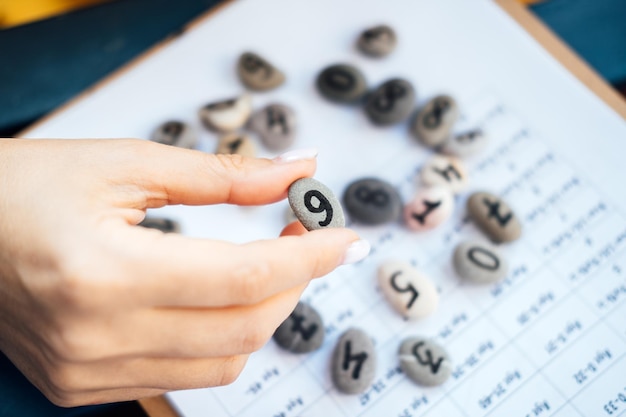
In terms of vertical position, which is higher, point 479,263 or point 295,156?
point 295,156

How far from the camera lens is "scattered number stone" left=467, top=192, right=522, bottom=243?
0.60 m

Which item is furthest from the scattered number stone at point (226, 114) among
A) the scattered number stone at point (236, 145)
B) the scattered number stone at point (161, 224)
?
the scattered number stone at point (161, 224)

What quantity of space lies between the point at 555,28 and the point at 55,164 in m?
0.66

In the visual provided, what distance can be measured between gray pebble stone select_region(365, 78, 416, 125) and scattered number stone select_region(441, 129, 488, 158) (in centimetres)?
6

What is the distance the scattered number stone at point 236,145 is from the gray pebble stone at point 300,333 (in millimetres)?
192

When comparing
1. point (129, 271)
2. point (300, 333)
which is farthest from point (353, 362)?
point (129, 271)

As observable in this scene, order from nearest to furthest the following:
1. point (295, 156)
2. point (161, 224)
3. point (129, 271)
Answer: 1. point (129, 271)
2. point (295, 156)
3. point (161, 224)

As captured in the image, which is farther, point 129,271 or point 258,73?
point 258,73

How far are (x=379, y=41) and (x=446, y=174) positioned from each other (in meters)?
0.18

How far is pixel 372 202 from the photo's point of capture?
601 mm

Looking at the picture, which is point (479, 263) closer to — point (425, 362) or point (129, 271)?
point (425, 362)

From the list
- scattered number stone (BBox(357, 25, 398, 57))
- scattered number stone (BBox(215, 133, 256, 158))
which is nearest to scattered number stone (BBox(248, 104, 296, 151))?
scattered number stone (BBox(215, 133, 256, 158))

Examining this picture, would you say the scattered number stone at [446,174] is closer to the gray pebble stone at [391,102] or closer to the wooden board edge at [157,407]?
the gray pebble stone at [391,102]

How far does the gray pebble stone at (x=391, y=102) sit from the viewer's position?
65 cm
